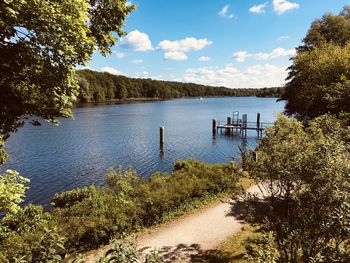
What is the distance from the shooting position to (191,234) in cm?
1338

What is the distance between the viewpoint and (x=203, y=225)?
Result: 14227 millimetres

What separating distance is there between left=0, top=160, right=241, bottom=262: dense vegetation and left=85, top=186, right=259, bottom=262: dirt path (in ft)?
3.04

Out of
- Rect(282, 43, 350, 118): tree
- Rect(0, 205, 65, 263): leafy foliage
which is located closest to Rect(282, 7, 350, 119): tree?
Rect(282, 43, 350, 118): tree

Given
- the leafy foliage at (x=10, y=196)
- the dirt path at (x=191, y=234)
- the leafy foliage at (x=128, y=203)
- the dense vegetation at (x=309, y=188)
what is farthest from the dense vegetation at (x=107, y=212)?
the dense vegetation at (x=309, y=188)

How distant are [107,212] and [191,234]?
416 cm

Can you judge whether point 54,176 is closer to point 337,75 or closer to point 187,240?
point 187,240

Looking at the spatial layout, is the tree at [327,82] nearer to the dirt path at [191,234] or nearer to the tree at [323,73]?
the tree at [323,73]

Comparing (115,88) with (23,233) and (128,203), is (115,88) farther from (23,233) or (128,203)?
(23,233)

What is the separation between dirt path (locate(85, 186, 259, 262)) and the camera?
11945 millimetres

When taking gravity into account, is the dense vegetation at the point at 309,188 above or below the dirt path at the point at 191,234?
above

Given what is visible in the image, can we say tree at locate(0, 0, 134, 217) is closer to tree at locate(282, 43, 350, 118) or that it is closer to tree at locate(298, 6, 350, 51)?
tree at locate(282, 43, 350, 118)

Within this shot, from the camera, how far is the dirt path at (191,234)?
11945mm

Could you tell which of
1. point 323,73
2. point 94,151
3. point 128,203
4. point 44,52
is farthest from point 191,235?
point 94,151

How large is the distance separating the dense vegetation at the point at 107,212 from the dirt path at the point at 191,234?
928mm
